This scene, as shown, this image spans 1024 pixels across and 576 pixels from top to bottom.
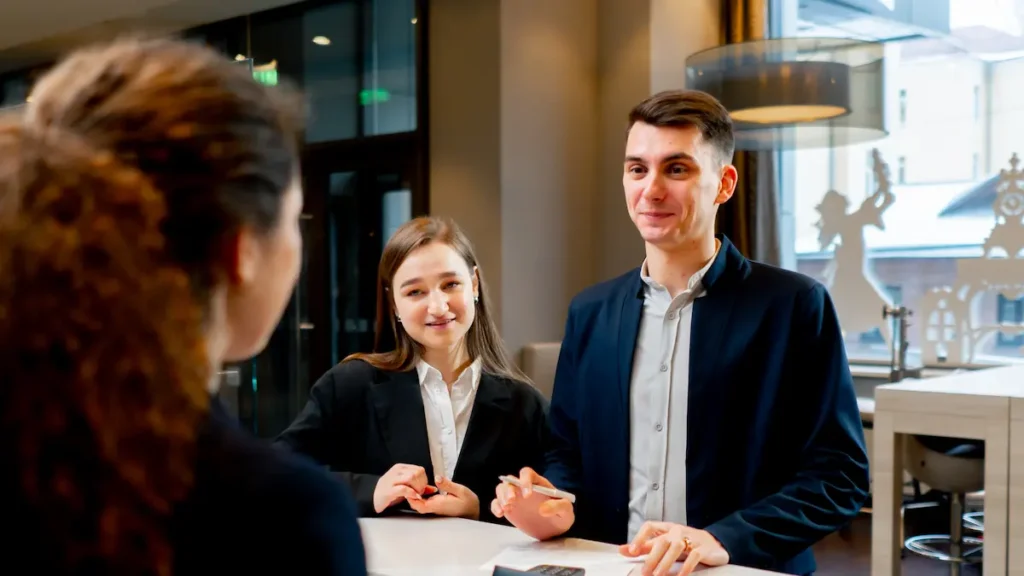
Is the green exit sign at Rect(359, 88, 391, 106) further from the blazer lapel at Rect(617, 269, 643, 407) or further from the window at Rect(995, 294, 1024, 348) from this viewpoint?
the blazer lapel at Rect(617, 269, 643, 407)

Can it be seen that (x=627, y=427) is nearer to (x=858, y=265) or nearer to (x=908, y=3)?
(x=858, y=265)

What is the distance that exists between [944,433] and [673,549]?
151 cm

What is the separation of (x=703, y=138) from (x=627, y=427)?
0.54m

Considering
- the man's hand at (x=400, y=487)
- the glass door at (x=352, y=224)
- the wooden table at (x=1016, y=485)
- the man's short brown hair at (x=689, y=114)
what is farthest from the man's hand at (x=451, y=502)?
the glass door at (x=352, y=224)

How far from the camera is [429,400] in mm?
2064

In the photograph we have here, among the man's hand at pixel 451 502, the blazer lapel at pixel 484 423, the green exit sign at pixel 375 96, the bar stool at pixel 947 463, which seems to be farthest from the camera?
the green exit sign at pixel 375 96

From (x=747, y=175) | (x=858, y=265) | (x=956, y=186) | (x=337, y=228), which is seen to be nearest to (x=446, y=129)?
(x=337, y=228)

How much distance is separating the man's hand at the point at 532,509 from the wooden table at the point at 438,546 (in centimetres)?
5

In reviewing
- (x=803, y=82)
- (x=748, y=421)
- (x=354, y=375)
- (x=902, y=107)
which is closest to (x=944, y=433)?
(x=748, y=421)

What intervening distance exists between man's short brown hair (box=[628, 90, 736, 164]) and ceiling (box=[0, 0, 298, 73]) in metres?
2.75

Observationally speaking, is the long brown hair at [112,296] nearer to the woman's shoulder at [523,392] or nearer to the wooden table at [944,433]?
the woman's shoulder at [523,392]

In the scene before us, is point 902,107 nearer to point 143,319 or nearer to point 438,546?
point 438,546

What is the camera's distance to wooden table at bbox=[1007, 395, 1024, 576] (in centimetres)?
241

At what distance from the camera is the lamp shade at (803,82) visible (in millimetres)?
3965
